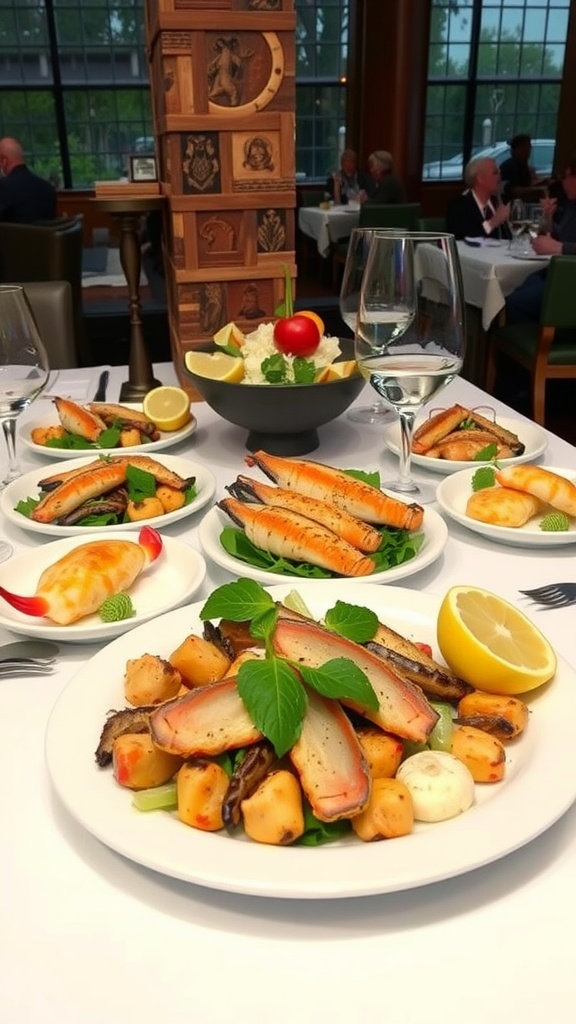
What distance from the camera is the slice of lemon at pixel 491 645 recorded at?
2.12 ft

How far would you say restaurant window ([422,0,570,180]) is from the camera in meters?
9.09

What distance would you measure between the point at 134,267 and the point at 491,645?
4.02 ft

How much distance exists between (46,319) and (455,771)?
2.08 metres

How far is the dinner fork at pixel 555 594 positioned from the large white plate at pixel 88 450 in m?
0.67

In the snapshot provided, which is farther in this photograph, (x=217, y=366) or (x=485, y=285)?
(x=485, y=285)

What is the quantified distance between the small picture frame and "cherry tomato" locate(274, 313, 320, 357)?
87 centimetres

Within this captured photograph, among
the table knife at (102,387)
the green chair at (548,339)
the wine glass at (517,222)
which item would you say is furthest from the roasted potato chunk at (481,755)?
the wine glass at (517,222)

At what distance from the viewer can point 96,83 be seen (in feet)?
30.0

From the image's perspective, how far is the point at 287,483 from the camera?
3.28 feet

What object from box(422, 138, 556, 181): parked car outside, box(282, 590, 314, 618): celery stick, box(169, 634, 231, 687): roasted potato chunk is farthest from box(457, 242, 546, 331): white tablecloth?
box(422, 138, 556, 181): parked car outside

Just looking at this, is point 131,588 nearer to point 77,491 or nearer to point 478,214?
point 77,491

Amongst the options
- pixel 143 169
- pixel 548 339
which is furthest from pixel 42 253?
pixel 548 339

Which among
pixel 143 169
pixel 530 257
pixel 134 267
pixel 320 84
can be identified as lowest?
pixel 530 257

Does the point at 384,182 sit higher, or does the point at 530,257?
the point at 384,182
